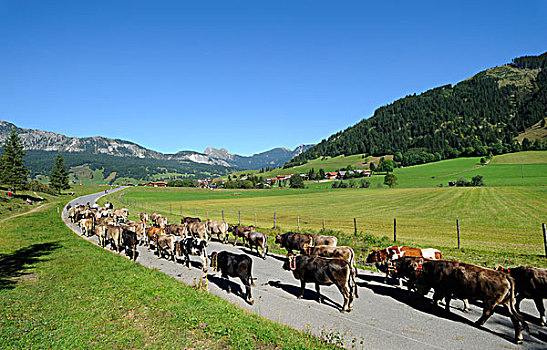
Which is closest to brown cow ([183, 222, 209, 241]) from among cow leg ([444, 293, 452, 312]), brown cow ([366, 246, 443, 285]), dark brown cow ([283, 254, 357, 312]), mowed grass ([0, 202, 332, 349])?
mowed grass ([0, 202, 332, 349])

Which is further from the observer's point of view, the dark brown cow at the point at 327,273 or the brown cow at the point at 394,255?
the brown cow at the point at 394,255

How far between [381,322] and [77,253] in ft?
55.6

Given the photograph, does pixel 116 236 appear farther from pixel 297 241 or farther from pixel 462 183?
pixel 462 183

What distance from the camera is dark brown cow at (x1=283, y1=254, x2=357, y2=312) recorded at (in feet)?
32.6

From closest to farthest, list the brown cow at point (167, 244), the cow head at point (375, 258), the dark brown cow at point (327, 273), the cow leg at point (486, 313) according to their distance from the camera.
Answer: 1. the cow leg at point (486, 313)
2. the dark brown cow at point (327, 273)
3. the cow head at point (375, 258)
4. the brown cow at point (167, 244)

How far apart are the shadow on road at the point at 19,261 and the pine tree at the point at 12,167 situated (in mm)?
54721

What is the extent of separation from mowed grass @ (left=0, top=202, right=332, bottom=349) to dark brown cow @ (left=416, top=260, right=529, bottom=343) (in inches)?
191

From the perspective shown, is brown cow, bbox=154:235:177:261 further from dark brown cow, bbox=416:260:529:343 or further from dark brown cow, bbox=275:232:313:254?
dark brown cow, bbox=416:260:529:343

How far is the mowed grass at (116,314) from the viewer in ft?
23.7

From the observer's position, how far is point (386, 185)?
114m

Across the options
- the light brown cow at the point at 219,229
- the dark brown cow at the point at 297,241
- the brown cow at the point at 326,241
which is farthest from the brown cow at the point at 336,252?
the light brown cow at the point at 219,229

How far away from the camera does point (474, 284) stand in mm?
8523

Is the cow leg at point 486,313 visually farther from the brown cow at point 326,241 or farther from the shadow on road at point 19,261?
the shadow on road at point 19,261

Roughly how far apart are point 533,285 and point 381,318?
4467mm
